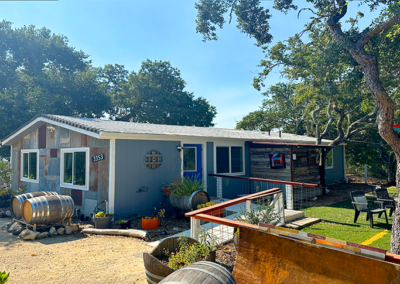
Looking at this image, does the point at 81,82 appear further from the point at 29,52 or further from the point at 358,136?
the point at 358,136

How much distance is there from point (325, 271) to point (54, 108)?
70.5ft

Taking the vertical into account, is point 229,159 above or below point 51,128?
below

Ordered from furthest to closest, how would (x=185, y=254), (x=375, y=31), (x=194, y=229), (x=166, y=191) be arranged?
(x=166, y=191) < (x=375, y=31) < (x=194, y=229) < (x=185, y=254)

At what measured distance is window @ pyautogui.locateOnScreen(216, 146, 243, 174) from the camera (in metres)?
10.7

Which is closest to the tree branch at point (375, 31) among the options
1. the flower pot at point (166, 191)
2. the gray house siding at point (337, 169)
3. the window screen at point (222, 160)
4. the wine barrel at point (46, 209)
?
the flower pot at point (166, 191)

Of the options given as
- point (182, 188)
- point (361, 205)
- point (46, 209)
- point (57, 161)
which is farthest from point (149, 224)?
point (361, 205)

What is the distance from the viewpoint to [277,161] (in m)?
11.0

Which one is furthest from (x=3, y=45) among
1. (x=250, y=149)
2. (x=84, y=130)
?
(x=250, y=149)

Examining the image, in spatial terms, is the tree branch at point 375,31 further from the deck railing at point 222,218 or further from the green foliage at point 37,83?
the green foliage at point 37,83

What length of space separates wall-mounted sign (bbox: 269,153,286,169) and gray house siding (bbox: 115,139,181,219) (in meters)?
4.35

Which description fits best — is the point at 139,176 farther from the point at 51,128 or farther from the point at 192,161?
the point at 51,128

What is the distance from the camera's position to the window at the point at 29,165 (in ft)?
36.2

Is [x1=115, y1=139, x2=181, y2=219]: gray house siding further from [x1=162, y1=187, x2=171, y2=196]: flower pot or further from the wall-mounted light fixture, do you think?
the wall-mounted light fixture

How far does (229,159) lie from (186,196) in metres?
3.63
